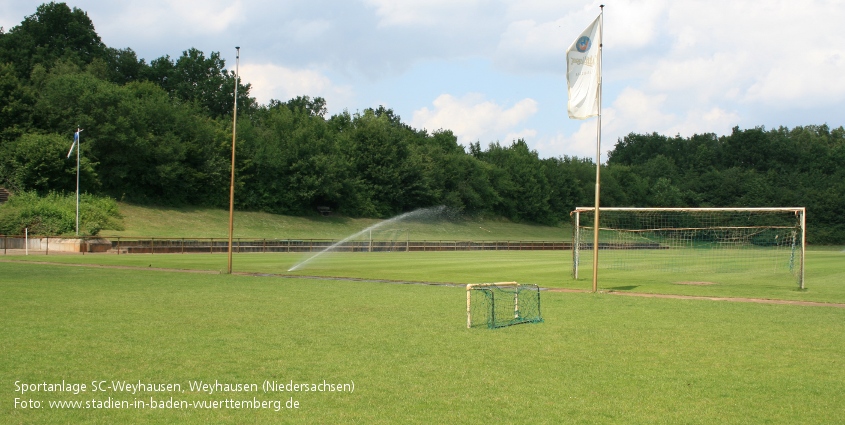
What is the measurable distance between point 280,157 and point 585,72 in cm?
6854

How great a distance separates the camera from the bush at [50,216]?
4988 centimetres

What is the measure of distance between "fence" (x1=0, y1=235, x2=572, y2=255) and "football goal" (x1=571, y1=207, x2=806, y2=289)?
48.6ft

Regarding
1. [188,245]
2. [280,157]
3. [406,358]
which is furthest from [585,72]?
[280,157]

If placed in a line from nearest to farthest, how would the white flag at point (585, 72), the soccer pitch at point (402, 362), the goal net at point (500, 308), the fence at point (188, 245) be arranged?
the soccer pitch at point (402, 362)
the goal net at point (500, 308)
the white flag at point (585, 72)
the fence at point (188, 245)

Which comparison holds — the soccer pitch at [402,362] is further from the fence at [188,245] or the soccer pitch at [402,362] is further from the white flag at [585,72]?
the fence at [188,245]

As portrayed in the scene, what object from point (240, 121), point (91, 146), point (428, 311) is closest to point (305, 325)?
point (428, 311)

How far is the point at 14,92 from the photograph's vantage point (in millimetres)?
68688

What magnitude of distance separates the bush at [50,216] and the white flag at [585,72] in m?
40.0

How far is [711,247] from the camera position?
53.9 m

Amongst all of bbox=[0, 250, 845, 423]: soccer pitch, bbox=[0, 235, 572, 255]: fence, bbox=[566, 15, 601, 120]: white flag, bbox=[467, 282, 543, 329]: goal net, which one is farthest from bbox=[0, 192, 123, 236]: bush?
bbox=[467, 282, 543, 329]: goal net

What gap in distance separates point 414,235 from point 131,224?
29614 millimetres

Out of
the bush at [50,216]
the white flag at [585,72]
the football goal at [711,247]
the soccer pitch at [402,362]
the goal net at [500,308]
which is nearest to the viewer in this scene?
the soccer pitch at [402,362]

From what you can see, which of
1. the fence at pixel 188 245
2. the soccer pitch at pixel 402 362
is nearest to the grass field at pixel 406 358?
the soccer pitch at pixel 402 362

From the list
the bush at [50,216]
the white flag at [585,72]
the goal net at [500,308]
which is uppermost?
the white flag at [585,72]
